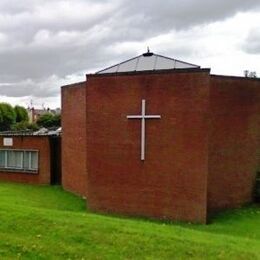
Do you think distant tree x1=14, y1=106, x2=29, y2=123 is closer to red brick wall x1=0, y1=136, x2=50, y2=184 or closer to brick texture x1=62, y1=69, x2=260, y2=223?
red brick wall x1=0, y1=136, x2=50, y2=184

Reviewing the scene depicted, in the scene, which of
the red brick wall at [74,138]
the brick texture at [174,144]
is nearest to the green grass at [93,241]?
the brick texture at [174,144]

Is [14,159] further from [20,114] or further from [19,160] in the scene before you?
[20,114]

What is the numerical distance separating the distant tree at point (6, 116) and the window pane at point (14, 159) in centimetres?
4785

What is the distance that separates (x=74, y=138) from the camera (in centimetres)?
2194

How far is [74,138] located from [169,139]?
7654 millimetres

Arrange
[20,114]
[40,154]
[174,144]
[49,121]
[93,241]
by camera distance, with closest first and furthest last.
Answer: [93,241]
[174,144]
[40,154]
[49,121]
[20,114]

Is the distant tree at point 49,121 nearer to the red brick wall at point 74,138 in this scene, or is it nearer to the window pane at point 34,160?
the window pane at point 34,160

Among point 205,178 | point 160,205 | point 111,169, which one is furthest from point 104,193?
point 205,178

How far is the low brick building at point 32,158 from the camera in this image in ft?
80.2

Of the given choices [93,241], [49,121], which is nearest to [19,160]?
[93,241]

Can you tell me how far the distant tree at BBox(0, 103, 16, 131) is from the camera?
72500 mm

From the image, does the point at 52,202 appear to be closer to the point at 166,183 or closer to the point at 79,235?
the point at 166,183

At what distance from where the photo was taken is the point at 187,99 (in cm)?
1505

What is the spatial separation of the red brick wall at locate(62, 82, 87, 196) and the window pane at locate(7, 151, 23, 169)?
306 cm
